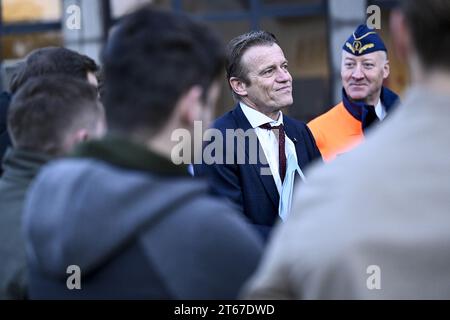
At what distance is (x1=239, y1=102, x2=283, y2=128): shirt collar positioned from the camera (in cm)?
475

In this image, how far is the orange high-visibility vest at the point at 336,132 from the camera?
5.20 metres

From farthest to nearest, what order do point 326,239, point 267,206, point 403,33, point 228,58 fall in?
point 228,58, point 267,206, point 403,33, point 326,239

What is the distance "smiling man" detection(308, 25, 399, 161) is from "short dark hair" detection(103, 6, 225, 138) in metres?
3.06

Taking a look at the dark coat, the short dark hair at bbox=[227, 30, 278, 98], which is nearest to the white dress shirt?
the short dark hair at bbox=[227, 30, 278, 98]

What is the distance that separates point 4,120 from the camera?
13.5 feet

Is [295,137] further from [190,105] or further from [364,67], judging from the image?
[190,105]

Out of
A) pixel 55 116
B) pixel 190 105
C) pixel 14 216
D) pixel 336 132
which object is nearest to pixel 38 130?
pixel 55 116

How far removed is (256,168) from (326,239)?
2764 mm

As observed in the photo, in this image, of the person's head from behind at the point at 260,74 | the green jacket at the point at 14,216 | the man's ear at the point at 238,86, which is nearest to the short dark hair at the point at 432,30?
the green jacket at the point at 14,216

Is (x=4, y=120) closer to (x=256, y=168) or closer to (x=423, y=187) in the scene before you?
(x=256, y=168)

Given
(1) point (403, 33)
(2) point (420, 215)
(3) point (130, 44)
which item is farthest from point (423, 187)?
(3) point (130, 44)

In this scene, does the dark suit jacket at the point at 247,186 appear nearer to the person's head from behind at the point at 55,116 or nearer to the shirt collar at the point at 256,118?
the shirt collar at the point at 256,118

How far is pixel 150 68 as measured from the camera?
2059 mm

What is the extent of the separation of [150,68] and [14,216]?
1.01 metres
